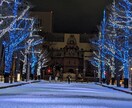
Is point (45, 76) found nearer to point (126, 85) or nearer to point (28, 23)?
point (28, 23)

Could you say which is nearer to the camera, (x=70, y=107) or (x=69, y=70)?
(x=70, y=107)

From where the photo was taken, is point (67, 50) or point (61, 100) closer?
point (61, 100)

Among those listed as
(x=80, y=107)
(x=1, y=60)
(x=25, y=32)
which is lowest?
Answer: (x=80, y=107)

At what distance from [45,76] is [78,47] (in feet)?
93.7

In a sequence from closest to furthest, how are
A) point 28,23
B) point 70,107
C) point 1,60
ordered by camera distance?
point 70,107 → point 1,60 → point 28,23

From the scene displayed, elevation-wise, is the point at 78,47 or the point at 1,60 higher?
the point at 78,47

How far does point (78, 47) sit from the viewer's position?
17212cm

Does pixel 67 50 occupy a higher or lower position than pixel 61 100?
higher

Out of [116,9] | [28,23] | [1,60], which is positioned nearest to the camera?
[116,9]

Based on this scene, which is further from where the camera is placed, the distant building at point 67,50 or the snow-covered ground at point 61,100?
the distant building at point 67,50

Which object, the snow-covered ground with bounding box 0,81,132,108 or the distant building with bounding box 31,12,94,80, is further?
the distant building with bounding box 31,12,94,80

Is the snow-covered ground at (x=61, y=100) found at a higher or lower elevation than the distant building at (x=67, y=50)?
lower

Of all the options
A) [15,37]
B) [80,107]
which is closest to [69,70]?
[15,37]

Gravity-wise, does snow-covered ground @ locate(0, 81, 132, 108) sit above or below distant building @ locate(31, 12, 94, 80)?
below
